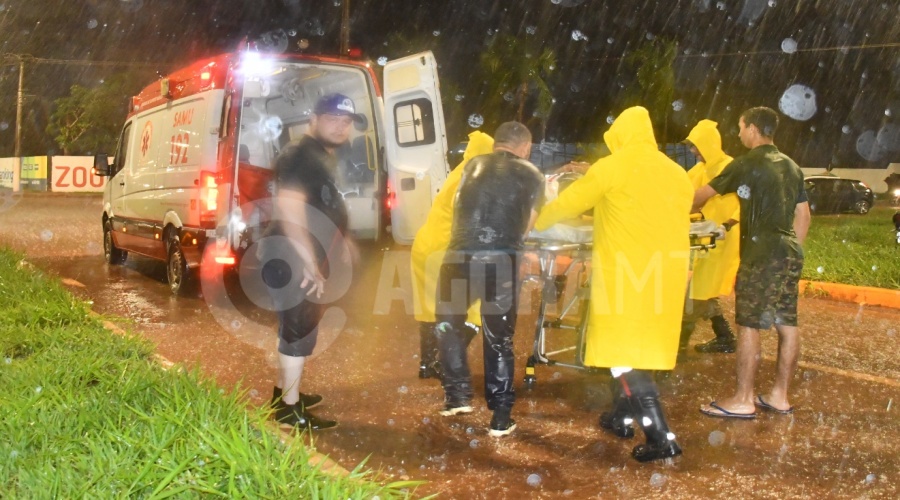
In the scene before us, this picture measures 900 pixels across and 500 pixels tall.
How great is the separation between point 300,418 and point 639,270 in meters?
1.91

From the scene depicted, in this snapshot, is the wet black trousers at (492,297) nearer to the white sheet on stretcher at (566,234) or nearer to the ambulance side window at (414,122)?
the white sheet on stretcher at (566,234)

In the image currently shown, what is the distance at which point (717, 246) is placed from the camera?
6.50 m

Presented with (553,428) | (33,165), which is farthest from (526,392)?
(33,165)

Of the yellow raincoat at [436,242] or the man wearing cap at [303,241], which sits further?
the yellow raincoat at [436,242]

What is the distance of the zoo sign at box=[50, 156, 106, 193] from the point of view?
3941 cm

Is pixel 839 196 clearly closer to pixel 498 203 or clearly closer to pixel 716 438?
pixel 716 438

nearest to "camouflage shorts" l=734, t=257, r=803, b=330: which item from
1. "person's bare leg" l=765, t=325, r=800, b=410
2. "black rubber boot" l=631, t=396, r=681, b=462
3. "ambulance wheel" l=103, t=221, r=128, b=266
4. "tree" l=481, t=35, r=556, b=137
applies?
"person's bare leg" l=765, t=325, r=800, b=410

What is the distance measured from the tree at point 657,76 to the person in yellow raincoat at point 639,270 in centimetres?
2865

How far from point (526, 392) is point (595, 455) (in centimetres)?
126

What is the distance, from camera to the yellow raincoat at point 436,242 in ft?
18.8

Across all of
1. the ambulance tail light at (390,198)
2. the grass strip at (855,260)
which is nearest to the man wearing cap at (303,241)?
the ambulance tail light at (390,198)

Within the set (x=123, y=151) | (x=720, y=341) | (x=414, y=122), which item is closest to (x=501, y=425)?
(x=720, y=341)

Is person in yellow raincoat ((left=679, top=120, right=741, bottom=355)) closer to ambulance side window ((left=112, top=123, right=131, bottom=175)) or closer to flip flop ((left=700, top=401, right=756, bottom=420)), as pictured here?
flip flop ((left=700, top=401, right=756, bottom=420))

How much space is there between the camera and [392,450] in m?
4.55
